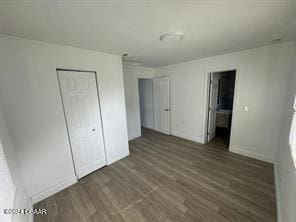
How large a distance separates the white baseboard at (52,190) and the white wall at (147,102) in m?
3.37

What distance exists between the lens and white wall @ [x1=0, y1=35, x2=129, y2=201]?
1.64 m

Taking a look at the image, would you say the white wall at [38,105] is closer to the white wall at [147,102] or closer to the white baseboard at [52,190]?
the white baseboard at [52,190]

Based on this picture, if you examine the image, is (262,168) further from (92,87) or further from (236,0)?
(92,87)

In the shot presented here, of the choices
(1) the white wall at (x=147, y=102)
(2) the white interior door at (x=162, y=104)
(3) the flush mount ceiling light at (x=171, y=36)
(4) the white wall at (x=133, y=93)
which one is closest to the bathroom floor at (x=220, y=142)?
(2) the white interior door at (x=162, y=104)

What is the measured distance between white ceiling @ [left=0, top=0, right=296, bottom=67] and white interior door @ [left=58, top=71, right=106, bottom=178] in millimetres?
616

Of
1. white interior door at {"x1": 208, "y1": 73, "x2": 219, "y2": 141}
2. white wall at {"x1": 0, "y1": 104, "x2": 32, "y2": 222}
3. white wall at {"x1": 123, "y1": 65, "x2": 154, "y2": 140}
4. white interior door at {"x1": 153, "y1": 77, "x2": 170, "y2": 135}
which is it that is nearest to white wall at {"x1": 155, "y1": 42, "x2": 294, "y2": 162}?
white interior door at {"x1": 208, "y1": 73, "x2": 219, "y2": 141}

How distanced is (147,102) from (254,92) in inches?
134

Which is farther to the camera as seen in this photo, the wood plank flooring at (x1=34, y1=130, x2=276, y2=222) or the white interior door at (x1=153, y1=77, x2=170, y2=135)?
the white interior door at (x1=153, y1=77, x2=170, y2=135)

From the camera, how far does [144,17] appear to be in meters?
1.35

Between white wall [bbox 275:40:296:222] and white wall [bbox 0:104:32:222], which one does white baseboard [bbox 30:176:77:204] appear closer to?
white wall [bbox 0:104:32:222]

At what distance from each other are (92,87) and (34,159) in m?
1.47

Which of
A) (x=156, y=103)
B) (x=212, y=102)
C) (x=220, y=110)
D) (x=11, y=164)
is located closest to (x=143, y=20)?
(x=11, y=164)

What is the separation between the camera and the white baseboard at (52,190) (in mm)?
1921

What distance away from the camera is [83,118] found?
2.38m
